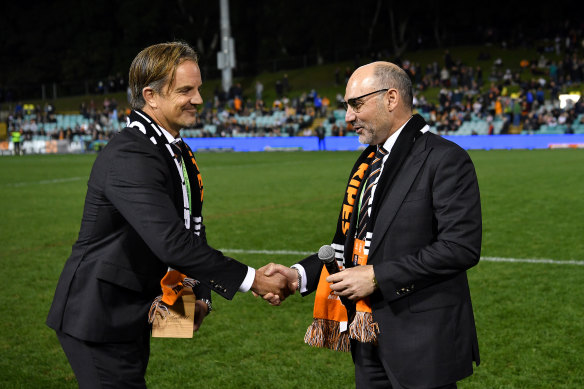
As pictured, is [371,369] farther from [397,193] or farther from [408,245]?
[397,193]

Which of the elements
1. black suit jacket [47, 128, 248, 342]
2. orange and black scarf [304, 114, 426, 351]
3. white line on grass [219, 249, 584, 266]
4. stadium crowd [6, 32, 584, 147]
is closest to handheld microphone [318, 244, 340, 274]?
orange and black scarf [304, 114, 426, 351]

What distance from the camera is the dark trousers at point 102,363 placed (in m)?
2.79

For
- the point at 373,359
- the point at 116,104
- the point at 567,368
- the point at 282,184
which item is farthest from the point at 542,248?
the point at 116,104

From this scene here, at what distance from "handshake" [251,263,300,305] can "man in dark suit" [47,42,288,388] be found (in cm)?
14

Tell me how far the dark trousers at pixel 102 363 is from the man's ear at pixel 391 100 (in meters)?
1.46

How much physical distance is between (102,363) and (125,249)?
47cm

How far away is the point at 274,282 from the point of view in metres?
3.22

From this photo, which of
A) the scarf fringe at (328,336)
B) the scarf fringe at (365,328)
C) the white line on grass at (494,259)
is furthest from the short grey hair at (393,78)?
the white line on grass at (494,259)

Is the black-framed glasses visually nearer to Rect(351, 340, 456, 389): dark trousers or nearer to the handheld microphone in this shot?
the handheld microphone

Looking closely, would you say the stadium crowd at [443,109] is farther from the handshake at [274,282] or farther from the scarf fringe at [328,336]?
the scarf fringe at [328,336]

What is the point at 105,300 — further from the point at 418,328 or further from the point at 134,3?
the point at 134,3

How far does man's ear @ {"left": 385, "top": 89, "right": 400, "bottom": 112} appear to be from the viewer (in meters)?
2.96

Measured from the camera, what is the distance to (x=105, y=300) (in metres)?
2.76

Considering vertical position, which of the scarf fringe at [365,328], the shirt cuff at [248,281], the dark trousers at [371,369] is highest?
the shirt cuff at [248,281]
